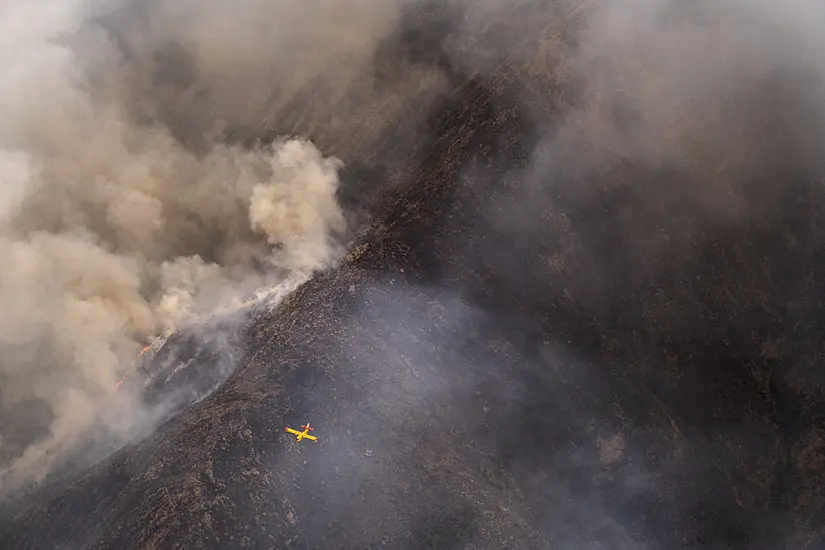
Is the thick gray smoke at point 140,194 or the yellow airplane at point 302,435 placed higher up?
the thick gray smoke at point 140,194

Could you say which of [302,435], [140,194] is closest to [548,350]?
[302,435]

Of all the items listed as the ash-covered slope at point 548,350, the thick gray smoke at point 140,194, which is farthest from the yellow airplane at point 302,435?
the thick gray smoke at point 140,194

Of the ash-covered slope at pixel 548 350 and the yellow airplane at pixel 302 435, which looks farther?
the yellow airplane at pixel 302 435

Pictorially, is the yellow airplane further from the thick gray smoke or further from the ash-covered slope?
the thick gray smoke

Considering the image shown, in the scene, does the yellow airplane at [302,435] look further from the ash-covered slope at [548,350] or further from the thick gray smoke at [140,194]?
the thick gray smoke at [140,194]

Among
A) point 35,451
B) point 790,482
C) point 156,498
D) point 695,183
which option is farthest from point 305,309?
point 790,482

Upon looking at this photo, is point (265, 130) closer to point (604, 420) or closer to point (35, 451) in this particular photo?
point (35, 451)
